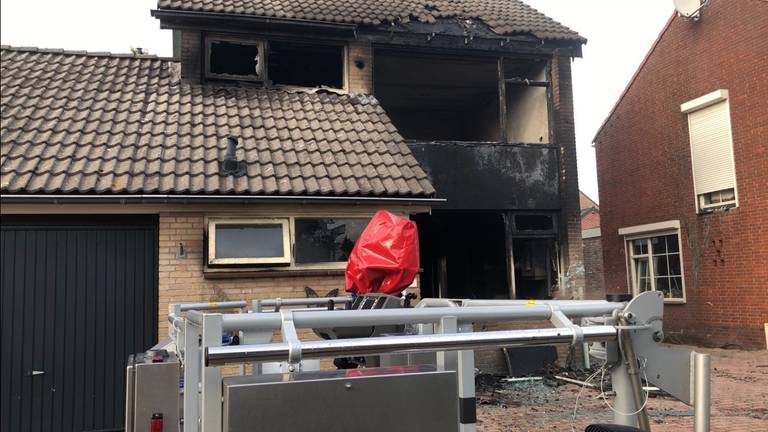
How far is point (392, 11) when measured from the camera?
37.4 feet

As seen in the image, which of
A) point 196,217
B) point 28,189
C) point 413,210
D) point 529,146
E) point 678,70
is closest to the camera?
point 28,189

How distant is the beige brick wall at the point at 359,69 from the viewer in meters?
10.9

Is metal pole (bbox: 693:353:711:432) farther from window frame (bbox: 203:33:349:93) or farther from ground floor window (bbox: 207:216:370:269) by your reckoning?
window frame (bbox: 203:33:349:93)

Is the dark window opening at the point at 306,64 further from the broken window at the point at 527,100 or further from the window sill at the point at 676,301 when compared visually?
the window sill at the point at 676,301

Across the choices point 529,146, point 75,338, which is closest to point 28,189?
point 75,338

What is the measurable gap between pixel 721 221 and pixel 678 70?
389 centimetres

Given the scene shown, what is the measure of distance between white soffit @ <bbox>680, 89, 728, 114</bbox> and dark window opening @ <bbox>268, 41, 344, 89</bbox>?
8.50 metres

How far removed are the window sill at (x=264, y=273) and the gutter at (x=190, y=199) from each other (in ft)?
2.88

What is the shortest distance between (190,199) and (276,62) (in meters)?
4.63

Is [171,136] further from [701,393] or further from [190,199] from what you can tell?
[701,393]

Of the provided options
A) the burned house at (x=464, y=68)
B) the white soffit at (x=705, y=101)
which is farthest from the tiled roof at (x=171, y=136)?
the white soffit at (x=705, y=101)

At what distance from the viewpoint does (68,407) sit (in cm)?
702

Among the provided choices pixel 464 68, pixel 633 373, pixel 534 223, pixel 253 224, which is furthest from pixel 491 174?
pixel 633 373

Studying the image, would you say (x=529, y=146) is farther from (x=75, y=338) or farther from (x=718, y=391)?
(x=75, y=338)
